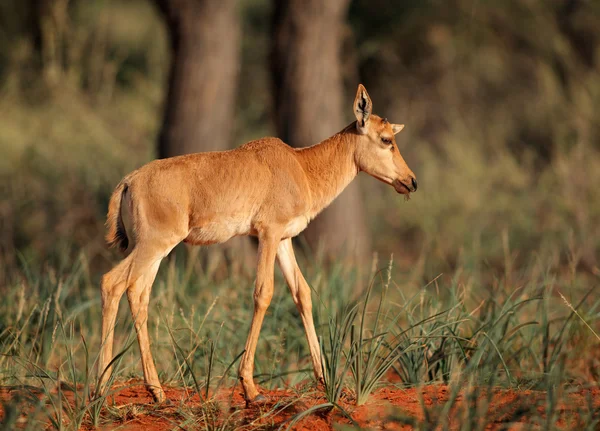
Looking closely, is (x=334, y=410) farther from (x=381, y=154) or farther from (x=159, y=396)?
(x=381, y=154)

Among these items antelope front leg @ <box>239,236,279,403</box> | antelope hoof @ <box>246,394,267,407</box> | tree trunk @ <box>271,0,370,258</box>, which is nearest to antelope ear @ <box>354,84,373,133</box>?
antelope front leg @ <box>239,236,279,403</box>

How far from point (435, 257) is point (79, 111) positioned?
21.6 ft

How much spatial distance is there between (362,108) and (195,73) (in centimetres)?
504

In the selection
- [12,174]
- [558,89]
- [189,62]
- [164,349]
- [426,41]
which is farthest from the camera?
[426,41]

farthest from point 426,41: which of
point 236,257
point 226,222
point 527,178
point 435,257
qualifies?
point 226,222

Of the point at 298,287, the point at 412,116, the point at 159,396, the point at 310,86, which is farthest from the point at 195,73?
the point at 412,116

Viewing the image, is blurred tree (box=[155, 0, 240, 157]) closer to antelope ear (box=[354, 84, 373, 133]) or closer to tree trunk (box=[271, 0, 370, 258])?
tree trunk (box=[271, 0, 370, 258])

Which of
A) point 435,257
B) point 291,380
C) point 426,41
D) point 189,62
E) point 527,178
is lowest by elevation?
point 291,380

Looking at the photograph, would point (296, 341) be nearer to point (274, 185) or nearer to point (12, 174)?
point (274, 185)

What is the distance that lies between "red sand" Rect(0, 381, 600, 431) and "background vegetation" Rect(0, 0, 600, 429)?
0.55m

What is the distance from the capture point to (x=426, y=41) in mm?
18859

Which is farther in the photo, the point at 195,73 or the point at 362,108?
the point at 195,73

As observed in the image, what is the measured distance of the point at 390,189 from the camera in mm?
15539

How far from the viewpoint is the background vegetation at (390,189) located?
6668 mm
